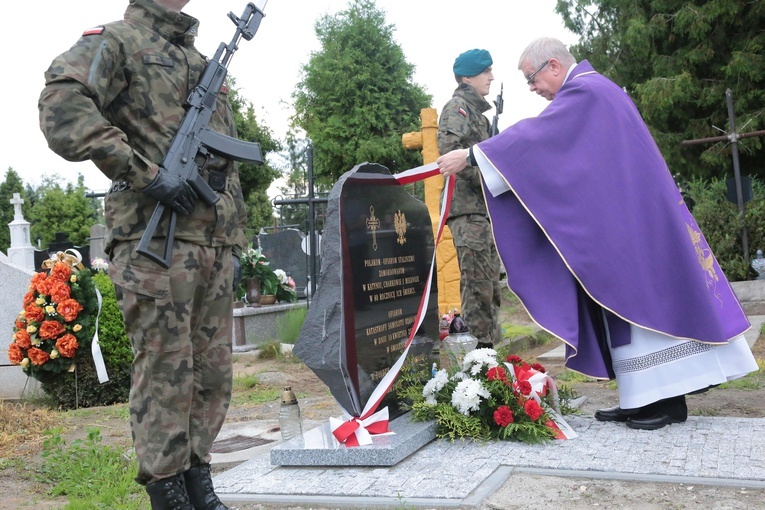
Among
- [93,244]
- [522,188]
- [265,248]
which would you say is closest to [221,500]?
[522,188]

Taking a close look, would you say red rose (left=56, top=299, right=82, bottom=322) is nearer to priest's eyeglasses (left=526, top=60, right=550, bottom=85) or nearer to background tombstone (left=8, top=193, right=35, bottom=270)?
priest's eyeglasses (left=526, top=60, right=550, bottom=85)

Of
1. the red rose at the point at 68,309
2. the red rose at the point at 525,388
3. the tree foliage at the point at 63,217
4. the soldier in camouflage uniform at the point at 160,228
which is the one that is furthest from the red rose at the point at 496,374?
the tree foliage at the point at 63,217

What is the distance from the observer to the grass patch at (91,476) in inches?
143

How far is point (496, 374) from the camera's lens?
4.27 meters

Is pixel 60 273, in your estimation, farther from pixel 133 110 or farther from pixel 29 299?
pixel 133 110

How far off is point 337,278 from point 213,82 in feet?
4.34

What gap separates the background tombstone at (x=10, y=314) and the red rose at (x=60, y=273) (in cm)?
104

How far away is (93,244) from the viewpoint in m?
15.2

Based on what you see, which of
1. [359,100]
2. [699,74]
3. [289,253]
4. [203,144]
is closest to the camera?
[203,144]

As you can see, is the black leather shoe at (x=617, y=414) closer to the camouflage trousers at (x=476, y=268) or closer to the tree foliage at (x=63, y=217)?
the camouflage trousers at (x=476, y=268)

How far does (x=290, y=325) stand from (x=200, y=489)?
636cm

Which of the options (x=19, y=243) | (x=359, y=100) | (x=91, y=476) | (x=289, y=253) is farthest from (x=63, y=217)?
(x=91, y=476)

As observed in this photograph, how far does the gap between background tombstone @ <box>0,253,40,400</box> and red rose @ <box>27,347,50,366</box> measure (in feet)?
4.05

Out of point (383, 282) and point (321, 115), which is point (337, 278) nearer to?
point (383, 282)
